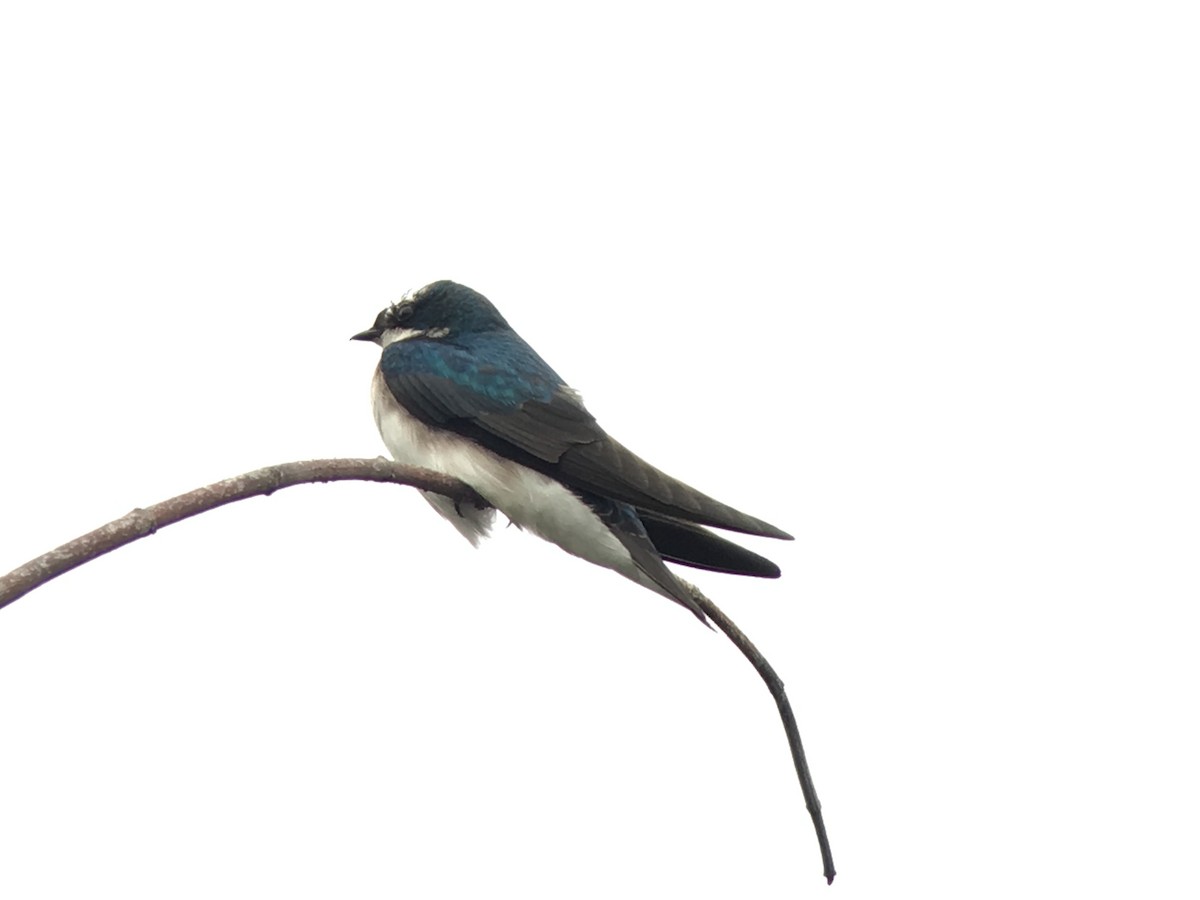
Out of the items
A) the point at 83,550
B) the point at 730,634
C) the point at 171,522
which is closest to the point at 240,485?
the point at 171,522

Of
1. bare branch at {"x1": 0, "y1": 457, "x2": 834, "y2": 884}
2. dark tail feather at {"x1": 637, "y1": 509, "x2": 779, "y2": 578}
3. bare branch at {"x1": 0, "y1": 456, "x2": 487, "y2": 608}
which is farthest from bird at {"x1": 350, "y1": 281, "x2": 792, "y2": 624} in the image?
bare branch at {"x1": 0, "y1": 456, "x2": 487, "y2": 608}

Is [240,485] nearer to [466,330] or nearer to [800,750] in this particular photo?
[800,750]

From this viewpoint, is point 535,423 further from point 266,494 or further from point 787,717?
point 266,494

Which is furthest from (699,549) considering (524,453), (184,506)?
(184,506)

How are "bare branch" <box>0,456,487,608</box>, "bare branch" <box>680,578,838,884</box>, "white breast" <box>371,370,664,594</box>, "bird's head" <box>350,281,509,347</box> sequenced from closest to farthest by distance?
1. "bare branch" <box>0,456,487,608</box>
2. "bare branch" <box>680,578,838,884</box>
3. "white breast" <box>371,370,664,594</box>
4. "bird's head" <box>350,281,509,347</box>

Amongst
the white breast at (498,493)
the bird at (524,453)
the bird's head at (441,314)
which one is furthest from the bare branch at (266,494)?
the bird's head at (441,314)

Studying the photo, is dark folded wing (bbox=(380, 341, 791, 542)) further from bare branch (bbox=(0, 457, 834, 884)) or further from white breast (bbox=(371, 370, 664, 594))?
bare branch (bbox=(0, 457, 834, 884))

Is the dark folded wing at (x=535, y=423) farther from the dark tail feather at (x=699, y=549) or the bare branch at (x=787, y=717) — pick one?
the bare branch at (x=787, y=717)
